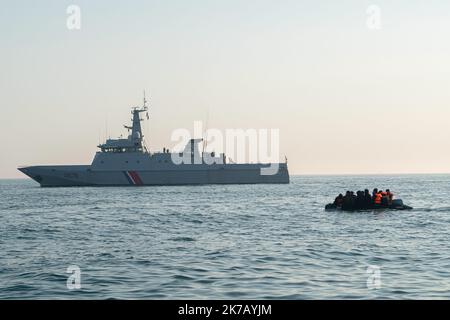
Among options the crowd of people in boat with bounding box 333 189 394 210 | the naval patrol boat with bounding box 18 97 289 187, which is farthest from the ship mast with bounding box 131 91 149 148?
the crowd of people in boat with bounding box 333 189 394 210

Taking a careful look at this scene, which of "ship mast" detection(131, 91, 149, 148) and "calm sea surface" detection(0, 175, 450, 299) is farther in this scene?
"ship mast" detection(131, 91, 149, 148)

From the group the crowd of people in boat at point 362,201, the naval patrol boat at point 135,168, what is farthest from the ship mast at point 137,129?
the crowd of people in boat at point 362,201

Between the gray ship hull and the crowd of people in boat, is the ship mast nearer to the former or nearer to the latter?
the gray ship hull

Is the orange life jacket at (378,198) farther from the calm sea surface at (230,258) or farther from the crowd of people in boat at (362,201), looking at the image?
the calm sea surface at (230,258)

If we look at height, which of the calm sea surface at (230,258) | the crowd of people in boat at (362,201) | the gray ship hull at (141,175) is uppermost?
the gray ship hull at (141,175)

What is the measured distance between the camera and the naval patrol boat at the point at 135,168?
90.6 m

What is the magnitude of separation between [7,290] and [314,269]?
7907 mm

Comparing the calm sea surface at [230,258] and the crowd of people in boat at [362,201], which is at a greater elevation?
the crowd of people in boat at [362,201]

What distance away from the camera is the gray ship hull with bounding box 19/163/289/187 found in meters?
90.2

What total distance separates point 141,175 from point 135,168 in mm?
1557

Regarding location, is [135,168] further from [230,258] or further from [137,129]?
[230,258]

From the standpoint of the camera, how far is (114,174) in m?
91.0
